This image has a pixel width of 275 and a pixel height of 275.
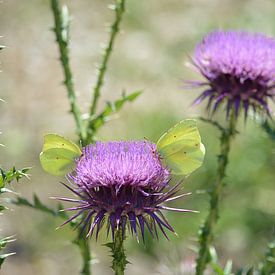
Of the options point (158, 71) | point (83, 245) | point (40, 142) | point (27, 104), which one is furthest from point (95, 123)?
point (158, 71)

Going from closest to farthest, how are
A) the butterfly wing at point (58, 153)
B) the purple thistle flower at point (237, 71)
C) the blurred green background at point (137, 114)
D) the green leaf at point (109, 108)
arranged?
the butterfly wing at point (58, 153)
the purple thistle flower at point (237, 71)
the green leaf at point (109, 108)
the blurred green background at point (137, 114)

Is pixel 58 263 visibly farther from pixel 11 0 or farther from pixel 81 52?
pixel 11 0

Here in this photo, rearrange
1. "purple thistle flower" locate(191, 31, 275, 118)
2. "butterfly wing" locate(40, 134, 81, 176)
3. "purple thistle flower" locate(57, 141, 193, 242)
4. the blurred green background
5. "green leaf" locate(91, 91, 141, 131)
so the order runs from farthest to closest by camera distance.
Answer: the blurred green background
"green leaf" locate(91, 91, 141, 131)
"purple thistle flower" locate(191, 31, 275, 118)
"butterfly wing" locate(40, 134, 81, 176)
"purple thistle flower" locate(57, 141, 193, 242)

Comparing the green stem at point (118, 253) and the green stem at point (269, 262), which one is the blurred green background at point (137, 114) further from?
the green stem at point (118, 253)

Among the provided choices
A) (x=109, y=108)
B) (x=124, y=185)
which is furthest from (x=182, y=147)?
(x=109, y=108)

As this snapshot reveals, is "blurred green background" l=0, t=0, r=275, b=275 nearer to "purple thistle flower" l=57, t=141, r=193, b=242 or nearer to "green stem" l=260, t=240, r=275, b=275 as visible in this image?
"green stem" l=260, t=240, r=275, b=275

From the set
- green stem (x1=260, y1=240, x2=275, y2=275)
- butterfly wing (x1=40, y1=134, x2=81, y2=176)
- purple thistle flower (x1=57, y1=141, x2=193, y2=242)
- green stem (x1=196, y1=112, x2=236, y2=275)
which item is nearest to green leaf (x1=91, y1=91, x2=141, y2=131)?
green stem (x1=196, y1=112, x2=236, y2=275)

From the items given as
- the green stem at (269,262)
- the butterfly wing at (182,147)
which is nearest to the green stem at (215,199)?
the green stem at (269,262)
